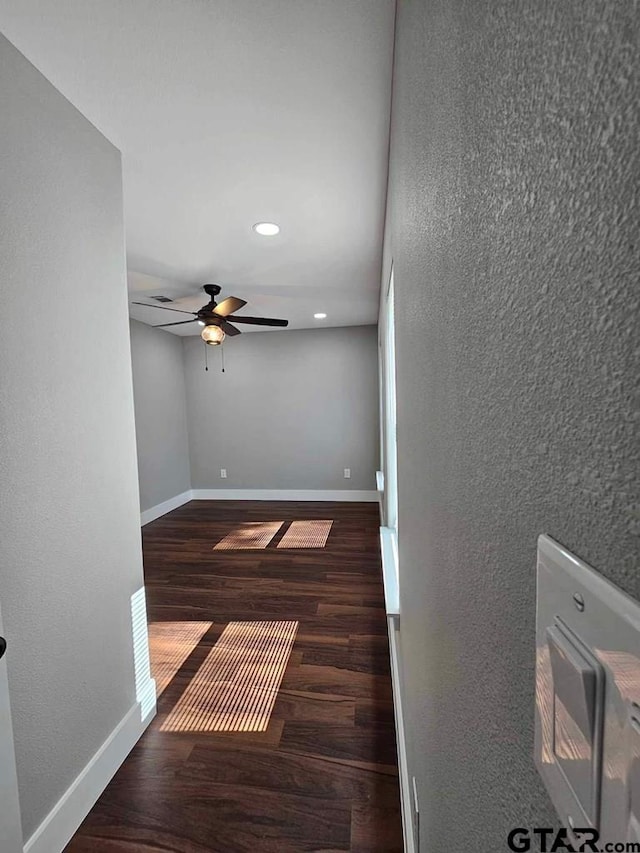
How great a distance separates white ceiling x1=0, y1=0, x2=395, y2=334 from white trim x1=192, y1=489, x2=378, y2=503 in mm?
3649

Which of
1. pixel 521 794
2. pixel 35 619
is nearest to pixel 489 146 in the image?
pixel 521 794

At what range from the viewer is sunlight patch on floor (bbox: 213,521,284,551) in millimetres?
3973

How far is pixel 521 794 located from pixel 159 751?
184 cm

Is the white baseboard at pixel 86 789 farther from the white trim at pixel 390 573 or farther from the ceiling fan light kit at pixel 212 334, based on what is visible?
the ceiling fan light kit at pixel 212 334

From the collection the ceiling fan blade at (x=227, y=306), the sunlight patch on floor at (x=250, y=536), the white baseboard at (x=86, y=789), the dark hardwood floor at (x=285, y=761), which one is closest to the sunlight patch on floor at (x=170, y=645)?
the dark hardwood floor at (x=285, y=761)

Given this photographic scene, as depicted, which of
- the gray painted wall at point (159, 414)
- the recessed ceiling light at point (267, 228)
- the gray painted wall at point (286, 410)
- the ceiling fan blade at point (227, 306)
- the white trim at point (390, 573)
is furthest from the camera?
the gray painted wall at point (286, 410)

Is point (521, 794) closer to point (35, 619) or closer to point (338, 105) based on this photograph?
point (35, 619)

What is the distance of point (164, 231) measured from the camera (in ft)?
8.17

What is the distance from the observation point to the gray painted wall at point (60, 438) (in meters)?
1.16

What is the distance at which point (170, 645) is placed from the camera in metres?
2.37

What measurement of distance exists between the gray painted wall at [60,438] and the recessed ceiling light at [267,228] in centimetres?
90

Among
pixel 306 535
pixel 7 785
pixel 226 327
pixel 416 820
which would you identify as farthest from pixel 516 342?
pixel 306 535

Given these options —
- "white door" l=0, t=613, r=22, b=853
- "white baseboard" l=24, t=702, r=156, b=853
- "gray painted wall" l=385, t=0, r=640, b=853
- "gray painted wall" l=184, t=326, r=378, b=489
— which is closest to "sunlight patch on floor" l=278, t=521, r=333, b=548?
"gray painted wall" l=184, t=326, r=378, b=489

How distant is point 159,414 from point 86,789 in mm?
4287
